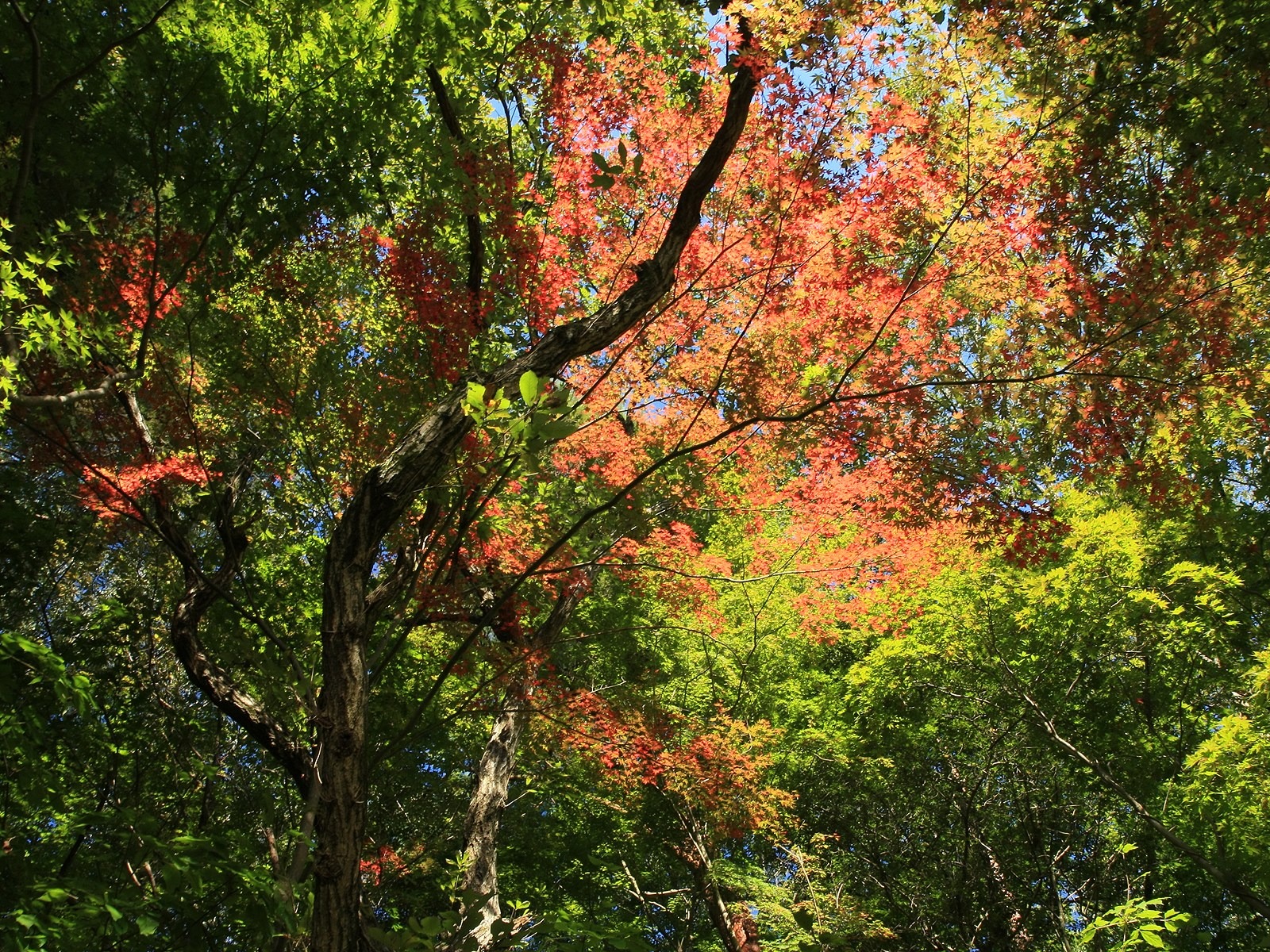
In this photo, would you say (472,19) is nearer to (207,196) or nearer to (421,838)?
(207,196)

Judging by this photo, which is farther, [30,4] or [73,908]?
[30,4]

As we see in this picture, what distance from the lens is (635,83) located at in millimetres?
6258

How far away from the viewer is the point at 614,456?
870 centimetres

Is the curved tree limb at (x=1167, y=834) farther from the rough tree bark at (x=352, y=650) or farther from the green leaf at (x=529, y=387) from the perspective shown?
the green leaf at (x=529, y=387)

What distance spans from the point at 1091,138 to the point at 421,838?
10856 mm

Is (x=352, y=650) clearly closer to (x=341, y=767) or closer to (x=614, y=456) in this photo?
(x=341, y=767)

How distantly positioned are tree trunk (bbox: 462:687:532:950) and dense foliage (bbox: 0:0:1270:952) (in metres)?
0.05

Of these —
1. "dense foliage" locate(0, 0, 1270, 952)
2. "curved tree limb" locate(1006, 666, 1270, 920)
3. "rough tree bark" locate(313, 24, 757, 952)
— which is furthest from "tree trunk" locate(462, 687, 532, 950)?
"curved tree limb" locate(1006, 666, 1270, 920)

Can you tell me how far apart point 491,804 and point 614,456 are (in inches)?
144

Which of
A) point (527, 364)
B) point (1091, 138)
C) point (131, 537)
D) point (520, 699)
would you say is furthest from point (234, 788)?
point (1091, 138)

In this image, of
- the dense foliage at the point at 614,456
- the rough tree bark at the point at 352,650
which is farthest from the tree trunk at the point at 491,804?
the rough tree bark at the point at 352,650

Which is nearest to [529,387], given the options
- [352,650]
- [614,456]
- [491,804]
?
[352,650]

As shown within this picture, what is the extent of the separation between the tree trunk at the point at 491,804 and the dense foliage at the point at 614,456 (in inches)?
1.8

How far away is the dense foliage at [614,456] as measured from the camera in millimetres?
3367
